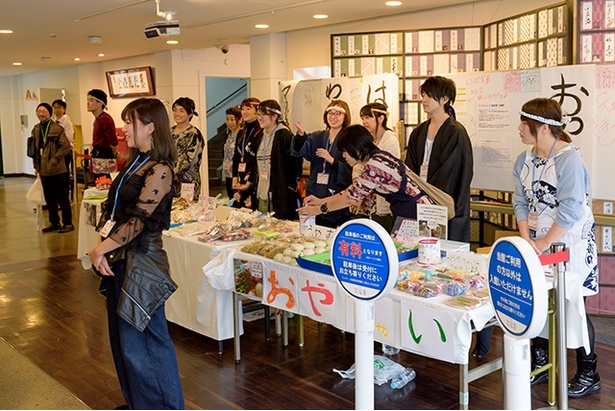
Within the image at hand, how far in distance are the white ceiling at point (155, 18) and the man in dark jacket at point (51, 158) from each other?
4.10ft

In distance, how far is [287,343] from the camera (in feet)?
14.0

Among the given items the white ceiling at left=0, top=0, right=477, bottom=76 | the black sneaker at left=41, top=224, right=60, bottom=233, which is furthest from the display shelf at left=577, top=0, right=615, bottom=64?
the black sneaker at left=41, top=224, right=60, bottom=233

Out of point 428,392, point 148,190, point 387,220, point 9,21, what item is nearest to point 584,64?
point 387,220

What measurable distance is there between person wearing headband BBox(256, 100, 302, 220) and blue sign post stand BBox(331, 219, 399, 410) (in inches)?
147

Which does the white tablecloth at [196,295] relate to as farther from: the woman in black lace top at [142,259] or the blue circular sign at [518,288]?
the blue circular sign at [518,288]

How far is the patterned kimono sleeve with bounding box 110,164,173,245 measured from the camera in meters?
2.83

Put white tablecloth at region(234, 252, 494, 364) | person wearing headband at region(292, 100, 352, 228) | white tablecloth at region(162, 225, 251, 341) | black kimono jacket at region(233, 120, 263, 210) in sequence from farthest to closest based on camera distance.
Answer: black kimono jacket at region(233, 120, 263, 210), person wearing headband at region(292, 100, 352, 228), white tablecloth at region(162, 225, 251, 341), white tablecloth at region(234, 252, 494, 364)

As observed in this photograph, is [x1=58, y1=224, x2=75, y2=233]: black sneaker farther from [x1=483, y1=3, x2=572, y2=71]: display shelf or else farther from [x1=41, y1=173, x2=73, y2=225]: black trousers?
[x1=483, y1=3, x2=572, y2=71]: display shelf

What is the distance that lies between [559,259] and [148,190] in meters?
1.69

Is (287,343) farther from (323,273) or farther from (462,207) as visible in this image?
(462,207)

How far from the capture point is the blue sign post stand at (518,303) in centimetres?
152

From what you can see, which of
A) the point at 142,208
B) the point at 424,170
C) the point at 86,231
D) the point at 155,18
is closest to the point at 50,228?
the point at 86,231

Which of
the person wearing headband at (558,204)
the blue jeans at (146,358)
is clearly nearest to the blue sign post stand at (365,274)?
the blue jeans at (146,358)

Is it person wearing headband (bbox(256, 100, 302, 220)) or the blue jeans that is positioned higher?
person wearing headband (bbox(256, 100, 302, 220))
